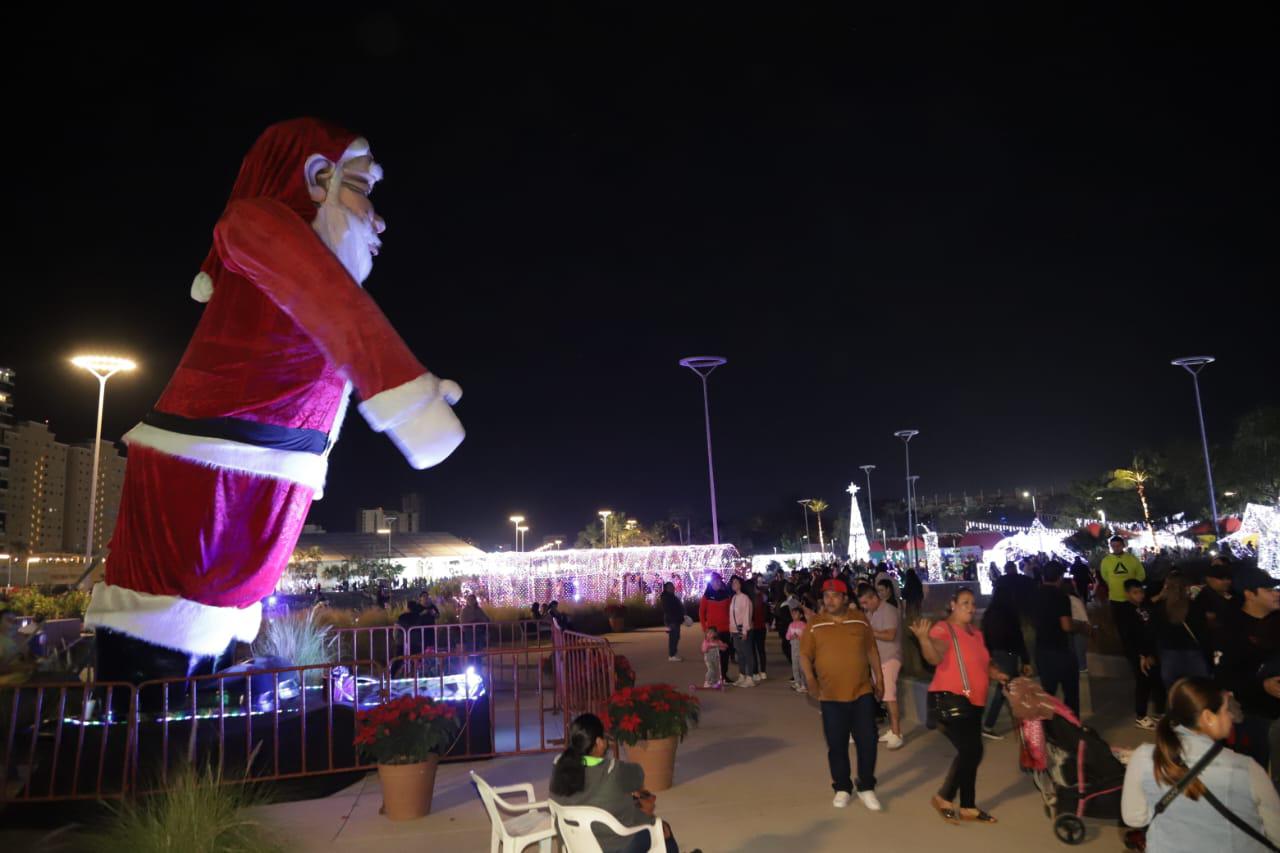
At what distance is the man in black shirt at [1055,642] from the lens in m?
7.94

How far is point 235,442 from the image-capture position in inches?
252

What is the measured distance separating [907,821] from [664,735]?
195cm

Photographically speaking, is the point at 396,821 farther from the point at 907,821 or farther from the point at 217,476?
the point at 907,821

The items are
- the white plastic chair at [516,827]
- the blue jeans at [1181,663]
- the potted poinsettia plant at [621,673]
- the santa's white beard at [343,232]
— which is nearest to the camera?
the white plastic chair at [516,827]

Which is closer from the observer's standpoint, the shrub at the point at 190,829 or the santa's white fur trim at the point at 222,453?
the shrub at the point at 190,829

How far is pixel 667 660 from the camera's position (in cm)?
1708

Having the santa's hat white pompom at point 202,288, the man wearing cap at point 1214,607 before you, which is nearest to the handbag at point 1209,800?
the man wearing cap at point 1214,607

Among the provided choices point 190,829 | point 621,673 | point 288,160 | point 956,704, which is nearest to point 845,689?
point 956,704

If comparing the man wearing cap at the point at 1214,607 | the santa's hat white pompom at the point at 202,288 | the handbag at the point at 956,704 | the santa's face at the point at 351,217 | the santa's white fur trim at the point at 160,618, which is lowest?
the handbag at the point at 956,704

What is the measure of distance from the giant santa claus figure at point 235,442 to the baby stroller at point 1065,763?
5.26 metres

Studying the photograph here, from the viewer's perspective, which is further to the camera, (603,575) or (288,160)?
(603,575)

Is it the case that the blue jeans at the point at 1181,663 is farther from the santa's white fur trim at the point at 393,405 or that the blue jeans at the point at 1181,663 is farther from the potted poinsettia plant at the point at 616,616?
the potted poinsettia plant at the point at 616,616

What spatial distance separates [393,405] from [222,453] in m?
A: 1.78

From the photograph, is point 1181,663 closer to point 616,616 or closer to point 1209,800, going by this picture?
point 1209,800
